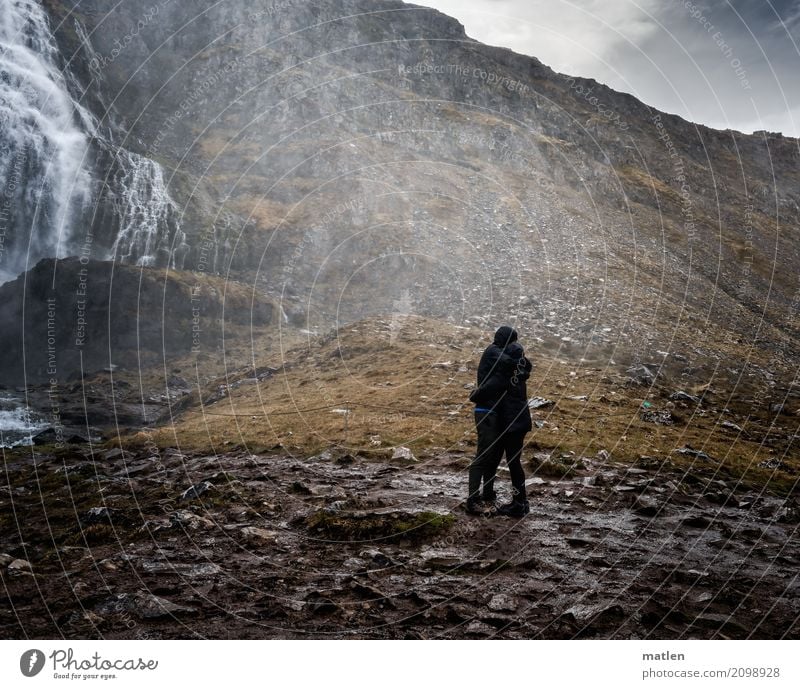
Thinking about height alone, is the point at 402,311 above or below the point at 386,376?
above

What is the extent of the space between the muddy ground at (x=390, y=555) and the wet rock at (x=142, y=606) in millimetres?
20

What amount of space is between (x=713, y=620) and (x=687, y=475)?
5.60 metres

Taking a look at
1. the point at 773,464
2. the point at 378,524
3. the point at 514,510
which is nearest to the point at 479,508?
the point at 514,510

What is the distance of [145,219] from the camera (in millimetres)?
33594

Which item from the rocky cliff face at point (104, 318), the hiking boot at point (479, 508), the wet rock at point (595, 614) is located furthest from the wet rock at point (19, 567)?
the rocky cliff face at point (104, 318)

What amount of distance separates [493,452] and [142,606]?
502cm

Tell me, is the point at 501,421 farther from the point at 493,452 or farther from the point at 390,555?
the point at 390,555

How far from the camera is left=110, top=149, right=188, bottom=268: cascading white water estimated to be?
3266 cm

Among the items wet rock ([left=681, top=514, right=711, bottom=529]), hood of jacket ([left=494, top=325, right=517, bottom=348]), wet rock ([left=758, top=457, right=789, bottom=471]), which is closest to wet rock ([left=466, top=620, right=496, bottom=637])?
hood of jacket ([left=494, top=325, right=517, bottom=348])

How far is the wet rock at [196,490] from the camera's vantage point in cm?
923
